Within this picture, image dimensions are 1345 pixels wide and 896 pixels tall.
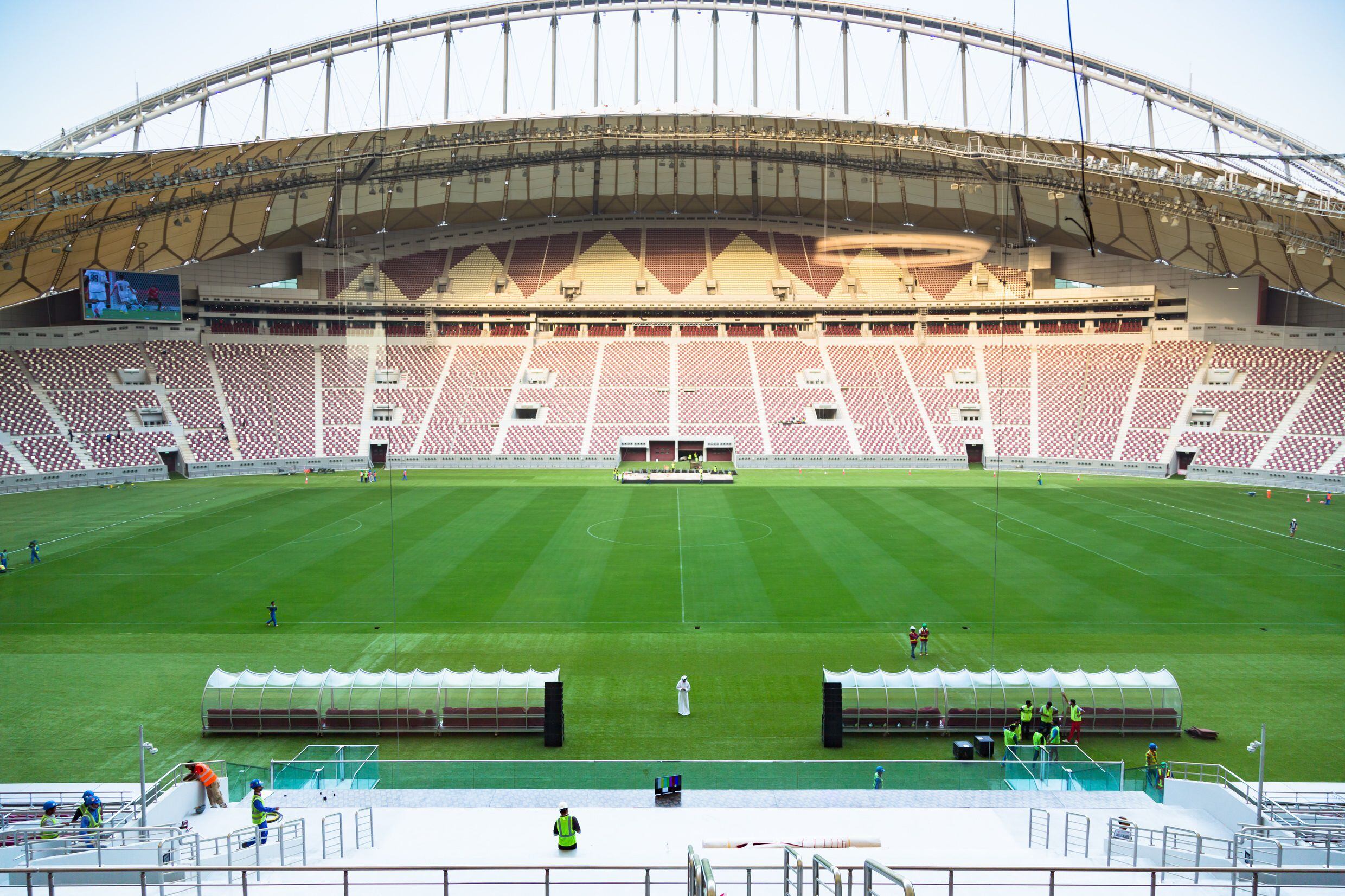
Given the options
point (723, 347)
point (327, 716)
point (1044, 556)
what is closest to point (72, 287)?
point (723, 347)

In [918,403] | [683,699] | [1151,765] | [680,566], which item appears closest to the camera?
[1151,765]

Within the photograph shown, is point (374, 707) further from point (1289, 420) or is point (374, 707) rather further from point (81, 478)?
point (1289, 420)

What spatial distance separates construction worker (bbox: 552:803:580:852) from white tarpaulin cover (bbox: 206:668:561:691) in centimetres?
494

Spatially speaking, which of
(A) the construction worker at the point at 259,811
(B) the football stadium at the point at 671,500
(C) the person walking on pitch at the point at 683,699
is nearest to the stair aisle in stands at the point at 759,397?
(B) the football stadium at the point at 671,500

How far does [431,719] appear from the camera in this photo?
1452 cm

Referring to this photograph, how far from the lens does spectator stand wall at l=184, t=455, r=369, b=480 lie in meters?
47.1

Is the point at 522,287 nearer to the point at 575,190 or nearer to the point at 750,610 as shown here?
the point at 575,190

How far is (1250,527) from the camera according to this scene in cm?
3172

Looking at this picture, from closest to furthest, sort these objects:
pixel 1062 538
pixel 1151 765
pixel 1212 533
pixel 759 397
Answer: pixel 1151 765 → pixel 1062 538 → pixel 1212 533 → pixel 759 397

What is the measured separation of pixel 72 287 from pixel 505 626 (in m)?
43.4

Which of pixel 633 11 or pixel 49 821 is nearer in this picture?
pixel 49 821

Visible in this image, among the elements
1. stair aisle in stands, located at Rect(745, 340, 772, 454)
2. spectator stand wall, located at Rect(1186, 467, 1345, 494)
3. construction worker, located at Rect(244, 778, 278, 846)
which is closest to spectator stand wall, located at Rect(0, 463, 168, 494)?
stair aisle in stands, located at Rect(745, 340, 772, 454)

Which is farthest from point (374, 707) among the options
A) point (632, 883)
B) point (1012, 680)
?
point (1012, 680)

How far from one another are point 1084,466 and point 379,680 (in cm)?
4477
